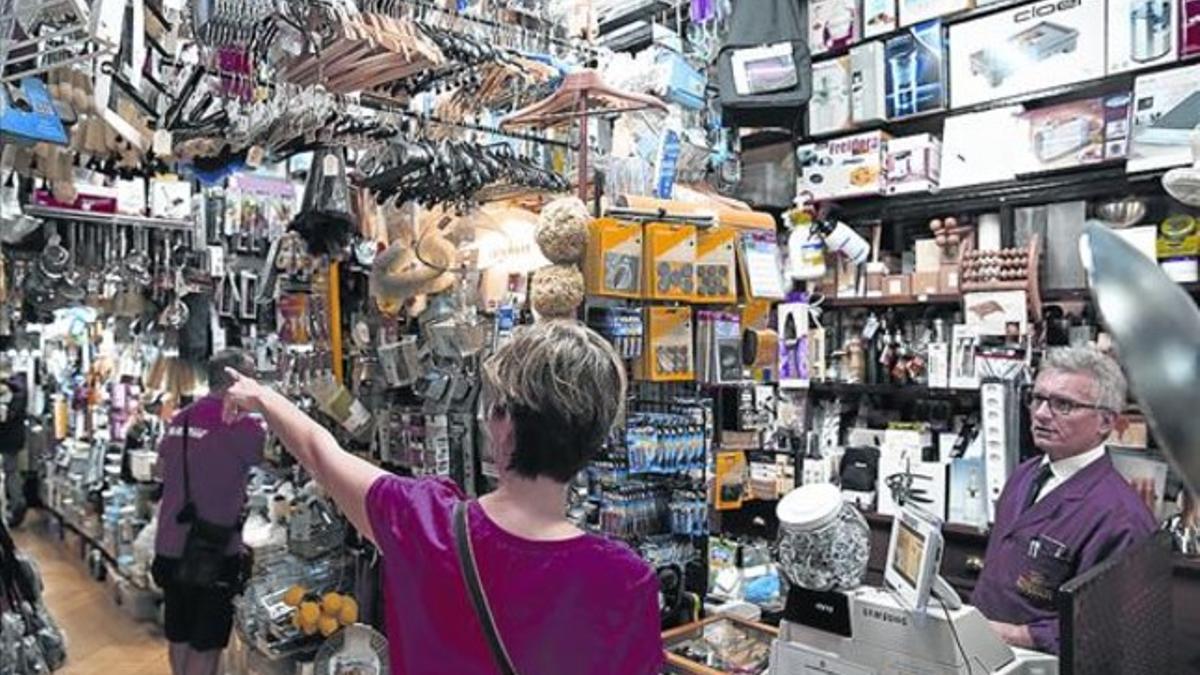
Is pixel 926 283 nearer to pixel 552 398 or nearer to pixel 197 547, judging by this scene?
pixel 552 398

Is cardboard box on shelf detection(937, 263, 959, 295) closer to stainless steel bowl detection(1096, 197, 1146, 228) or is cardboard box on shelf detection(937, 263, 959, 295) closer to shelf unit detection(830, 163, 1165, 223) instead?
shelf unit detection(830, 163, 1165, 223)

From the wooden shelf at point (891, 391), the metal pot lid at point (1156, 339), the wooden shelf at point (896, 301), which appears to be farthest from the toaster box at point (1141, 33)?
the metal pot lid at point (1156, 339)

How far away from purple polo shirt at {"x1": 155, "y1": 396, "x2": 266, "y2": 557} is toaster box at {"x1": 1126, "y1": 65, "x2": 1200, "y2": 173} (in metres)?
3.61

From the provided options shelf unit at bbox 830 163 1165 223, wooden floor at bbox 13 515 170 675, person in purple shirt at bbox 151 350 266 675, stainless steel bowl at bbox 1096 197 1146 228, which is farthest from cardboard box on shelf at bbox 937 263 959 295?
wooden floor at bbox 13 515 170 675

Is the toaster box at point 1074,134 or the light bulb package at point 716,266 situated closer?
the light bulb package at point 716,266

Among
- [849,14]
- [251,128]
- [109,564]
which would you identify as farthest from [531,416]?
[109,564]

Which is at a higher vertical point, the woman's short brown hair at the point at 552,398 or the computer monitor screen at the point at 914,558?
the woman's short brown hair at the point at 552,398

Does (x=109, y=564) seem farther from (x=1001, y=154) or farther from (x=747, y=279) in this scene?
(x=1001, y=154)

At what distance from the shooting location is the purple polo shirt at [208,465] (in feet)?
11.8

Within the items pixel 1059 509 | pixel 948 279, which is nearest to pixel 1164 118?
pixel 948 279

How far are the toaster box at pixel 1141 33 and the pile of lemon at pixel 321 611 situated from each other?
3.60 m

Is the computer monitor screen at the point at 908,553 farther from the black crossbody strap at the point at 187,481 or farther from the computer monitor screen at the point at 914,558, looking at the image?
the black crossbody strap at the point at 187,481

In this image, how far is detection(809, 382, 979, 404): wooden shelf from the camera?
12.5ft

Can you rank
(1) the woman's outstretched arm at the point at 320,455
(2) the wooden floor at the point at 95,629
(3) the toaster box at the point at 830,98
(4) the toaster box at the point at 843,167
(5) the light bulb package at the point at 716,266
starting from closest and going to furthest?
(1) the woman's outstretched arm at the point at 320,455 < (5) the light bulb package at the point at 716,266 < (4) the toaster box at the point at 843,167 < (3) the toaster box at the point at 830,98 < (2) the wooden floor at the point at 95,629
